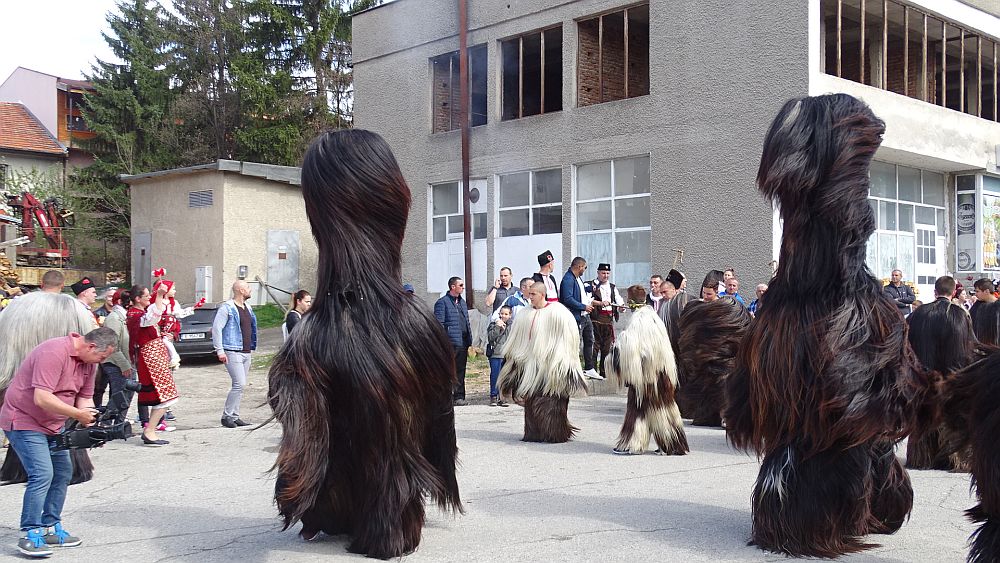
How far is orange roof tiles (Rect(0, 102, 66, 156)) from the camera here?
45031 mm

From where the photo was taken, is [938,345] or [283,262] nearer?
[938,345]

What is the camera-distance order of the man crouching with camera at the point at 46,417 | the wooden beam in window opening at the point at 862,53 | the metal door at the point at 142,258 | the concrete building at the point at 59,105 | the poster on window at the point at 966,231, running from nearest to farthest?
1. the man crouching with camera at the point at 46,417
2. the wooden beam in window opening at the point at 862,53
3. the poster on window at the point at 966,231
4. the metal door at the point at 142,258
5. the concrete building at the point at 59,105

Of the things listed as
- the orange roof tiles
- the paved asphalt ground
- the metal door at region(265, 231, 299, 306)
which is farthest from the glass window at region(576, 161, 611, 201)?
the orange roof tiles

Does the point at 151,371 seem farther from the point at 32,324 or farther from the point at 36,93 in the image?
the point at 36,93

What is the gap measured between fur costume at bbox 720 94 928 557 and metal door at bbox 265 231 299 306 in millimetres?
25358

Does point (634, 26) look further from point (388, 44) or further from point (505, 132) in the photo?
point (388, 44)

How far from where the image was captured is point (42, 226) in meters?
37.2

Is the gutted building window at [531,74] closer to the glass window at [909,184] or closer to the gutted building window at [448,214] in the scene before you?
the gutted building window at [448,214]

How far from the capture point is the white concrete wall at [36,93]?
49281mm

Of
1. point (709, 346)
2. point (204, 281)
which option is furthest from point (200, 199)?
point (709, 346)

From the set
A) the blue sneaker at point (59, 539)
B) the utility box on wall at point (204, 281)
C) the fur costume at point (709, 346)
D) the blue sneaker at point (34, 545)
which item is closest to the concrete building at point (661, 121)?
the fur costume at point (709, 346)

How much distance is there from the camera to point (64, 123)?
4959 centimetres

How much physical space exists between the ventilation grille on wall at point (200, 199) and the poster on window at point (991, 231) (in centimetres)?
2213

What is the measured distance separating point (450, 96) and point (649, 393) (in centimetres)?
1674
